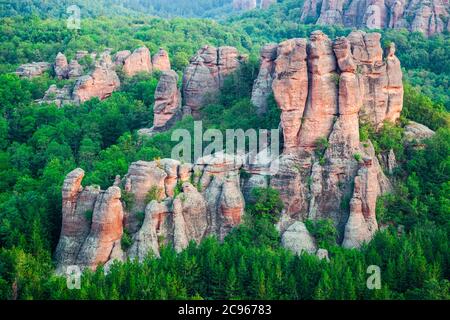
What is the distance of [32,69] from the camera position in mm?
62750

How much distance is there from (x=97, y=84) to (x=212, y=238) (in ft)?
95.0

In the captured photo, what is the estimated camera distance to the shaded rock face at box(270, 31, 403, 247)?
33094 millimetres

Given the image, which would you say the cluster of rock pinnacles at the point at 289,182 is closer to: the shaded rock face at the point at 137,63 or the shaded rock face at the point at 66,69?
the shaded rock face at the point at 137,63

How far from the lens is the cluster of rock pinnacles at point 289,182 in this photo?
103 ft

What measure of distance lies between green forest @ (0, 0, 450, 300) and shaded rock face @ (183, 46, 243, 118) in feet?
2.25

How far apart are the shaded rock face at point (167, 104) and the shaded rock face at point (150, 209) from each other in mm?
9412

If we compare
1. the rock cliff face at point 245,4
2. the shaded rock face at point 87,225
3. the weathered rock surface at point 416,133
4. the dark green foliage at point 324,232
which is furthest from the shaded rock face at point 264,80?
the rock cliff face at point 245,4

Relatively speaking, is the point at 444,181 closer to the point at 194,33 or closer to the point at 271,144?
the point at 271,144

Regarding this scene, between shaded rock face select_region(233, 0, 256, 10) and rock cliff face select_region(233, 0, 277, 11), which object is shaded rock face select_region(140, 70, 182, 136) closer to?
rock cliff face select_region(233, 0, 277, 11)

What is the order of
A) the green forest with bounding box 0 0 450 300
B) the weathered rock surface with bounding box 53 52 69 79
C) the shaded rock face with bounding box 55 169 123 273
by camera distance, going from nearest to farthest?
the green forest with bounding box 0 0 450 300
the shaded rock face with bounding box 55 169 123 273
the weathered rock surface with bounding box 53 52 69 79

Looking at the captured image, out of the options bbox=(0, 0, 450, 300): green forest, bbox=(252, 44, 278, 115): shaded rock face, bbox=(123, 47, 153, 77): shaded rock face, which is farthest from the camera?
bbox=(123, 47, 153, 77): shaded rock face

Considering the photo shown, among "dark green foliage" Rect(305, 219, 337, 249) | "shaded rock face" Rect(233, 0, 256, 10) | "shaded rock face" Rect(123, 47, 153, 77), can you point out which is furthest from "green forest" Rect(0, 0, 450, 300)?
"shaded rock face" Rect(233, 0, 256, 10)

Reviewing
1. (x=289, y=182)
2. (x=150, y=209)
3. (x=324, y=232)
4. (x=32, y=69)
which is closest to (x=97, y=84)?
(x=32, y=69)

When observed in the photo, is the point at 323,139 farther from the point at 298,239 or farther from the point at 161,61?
the point at 161,61
